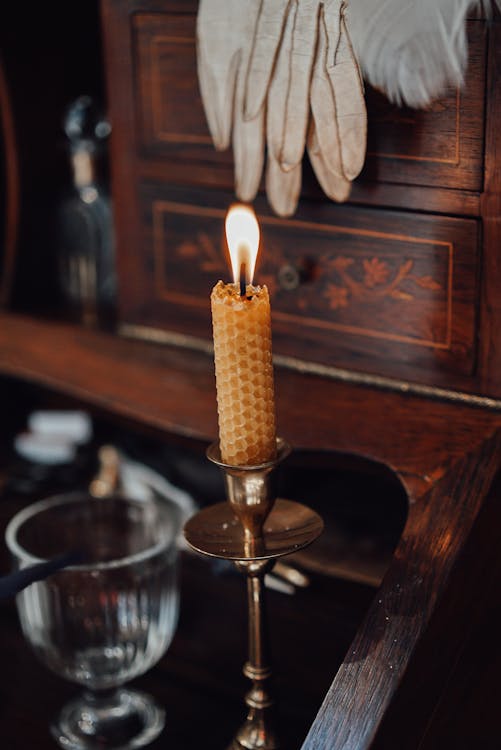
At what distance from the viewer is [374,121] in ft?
2.24

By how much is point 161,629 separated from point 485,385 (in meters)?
0.30

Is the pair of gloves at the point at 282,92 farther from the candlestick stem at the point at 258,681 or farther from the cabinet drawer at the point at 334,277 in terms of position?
the candlestick stem at the point at 258,681

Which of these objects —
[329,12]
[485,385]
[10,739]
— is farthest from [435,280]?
[10,739]

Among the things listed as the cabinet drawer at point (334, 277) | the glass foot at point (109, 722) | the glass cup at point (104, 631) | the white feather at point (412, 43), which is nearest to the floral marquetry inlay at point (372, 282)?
the cabinet drawer at point (334, 277)

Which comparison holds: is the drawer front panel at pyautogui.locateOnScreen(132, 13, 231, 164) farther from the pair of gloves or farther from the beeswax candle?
the beeswax candle

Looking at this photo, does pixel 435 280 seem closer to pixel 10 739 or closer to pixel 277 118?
pixel 277 118

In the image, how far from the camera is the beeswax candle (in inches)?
21.5

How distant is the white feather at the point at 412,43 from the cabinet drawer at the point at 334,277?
0.09 metres

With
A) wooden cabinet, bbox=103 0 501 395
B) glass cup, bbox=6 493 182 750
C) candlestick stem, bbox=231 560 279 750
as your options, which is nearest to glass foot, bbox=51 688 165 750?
glass cup, bbox=6 493 182 750

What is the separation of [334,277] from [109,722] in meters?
0.37

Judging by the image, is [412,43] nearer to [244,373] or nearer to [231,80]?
[231,80]

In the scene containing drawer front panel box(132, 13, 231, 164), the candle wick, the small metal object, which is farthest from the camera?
the small metal object

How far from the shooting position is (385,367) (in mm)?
741

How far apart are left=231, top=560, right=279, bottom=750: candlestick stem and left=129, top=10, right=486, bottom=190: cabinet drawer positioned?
29cm
